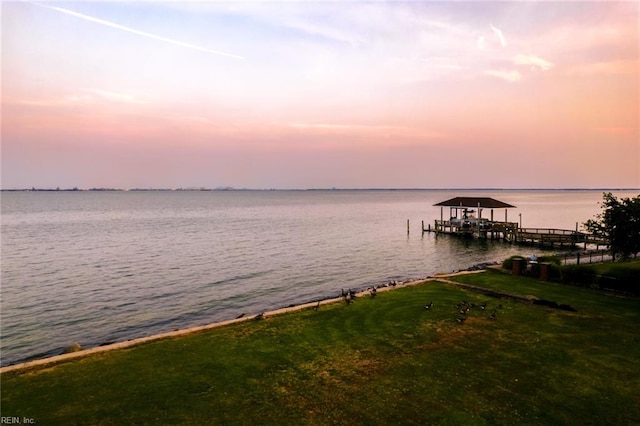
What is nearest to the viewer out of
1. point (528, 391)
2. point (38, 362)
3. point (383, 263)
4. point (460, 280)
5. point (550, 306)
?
point (528, 391)

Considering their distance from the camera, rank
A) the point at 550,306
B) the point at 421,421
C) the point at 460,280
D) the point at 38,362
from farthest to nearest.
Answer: the point at 460,280, the point at 550,306, the point at 38,362, the point at 421,421

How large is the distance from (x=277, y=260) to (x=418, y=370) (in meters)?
36.3

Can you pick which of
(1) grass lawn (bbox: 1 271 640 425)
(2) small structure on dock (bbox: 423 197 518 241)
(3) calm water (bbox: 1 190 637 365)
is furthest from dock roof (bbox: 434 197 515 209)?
(1) grass lawn (bbox: 1 271 640 425)

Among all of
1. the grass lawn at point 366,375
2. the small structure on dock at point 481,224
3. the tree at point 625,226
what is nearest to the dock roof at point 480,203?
the small structure on dock at point 481,224

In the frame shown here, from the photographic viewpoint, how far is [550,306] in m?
19.8

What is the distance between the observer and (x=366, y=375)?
1269cm

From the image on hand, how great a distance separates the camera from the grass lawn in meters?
10.4

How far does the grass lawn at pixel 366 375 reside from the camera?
10445 mm

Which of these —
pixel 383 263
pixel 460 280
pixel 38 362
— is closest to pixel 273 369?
pixel 38 362

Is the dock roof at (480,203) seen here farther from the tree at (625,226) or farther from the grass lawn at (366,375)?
the grass lawn at (366,375)

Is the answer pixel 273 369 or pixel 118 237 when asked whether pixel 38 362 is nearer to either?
pixel 273 369

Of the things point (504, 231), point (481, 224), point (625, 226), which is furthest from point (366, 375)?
point (481, 224)

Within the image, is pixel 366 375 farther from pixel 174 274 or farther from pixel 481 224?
pixel 481 224

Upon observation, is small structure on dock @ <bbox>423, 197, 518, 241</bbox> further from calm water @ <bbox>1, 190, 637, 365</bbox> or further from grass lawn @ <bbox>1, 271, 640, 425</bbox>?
grass lawn @ <bbox>1, 271, 640, 425</bbox>
